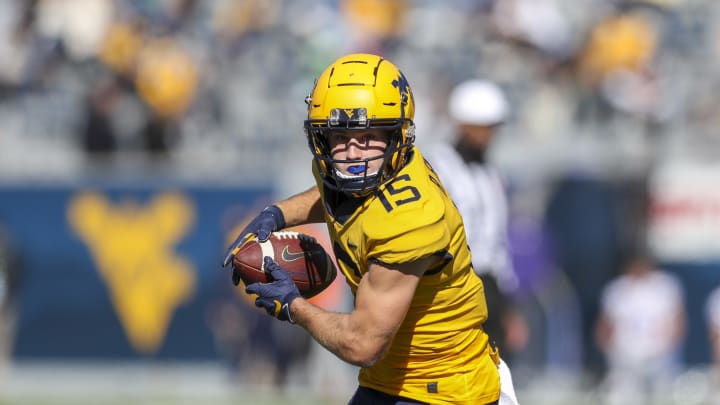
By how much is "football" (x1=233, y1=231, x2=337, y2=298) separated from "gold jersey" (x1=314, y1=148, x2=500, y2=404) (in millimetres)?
284

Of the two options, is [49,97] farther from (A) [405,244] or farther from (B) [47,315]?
(A) [405,244]

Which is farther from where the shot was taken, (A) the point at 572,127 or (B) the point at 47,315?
(A) the point at 572,127

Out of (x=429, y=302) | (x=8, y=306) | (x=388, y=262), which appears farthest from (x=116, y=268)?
(x=388, y=262)

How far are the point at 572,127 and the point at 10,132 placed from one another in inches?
193

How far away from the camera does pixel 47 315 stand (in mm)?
9477

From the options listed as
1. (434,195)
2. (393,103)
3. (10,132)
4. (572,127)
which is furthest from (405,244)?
(10,132)

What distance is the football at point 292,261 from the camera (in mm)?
3791

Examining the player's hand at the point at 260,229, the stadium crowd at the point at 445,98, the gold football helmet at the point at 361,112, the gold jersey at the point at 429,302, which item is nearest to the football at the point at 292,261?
the player's hand at the point at 260,229

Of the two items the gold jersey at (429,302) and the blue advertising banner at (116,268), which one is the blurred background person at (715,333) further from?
the gold jersey at (429,302)

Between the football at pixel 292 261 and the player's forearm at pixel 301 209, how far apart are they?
0.34 feet

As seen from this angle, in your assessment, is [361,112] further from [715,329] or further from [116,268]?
[715,329]

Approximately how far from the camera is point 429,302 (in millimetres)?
3570

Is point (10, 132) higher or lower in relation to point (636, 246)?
higher

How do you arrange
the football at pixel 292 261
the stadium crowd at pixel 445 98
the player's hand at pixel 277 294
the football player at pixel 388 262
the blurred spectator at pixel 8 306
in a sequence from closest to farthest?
the football player at pixel 388 262 < the player's hand at pixel 277 294 < the football at pixel 292 261 < the blurred spectator at pixel 8 306 < the stadium crowd at pixel 445 98
